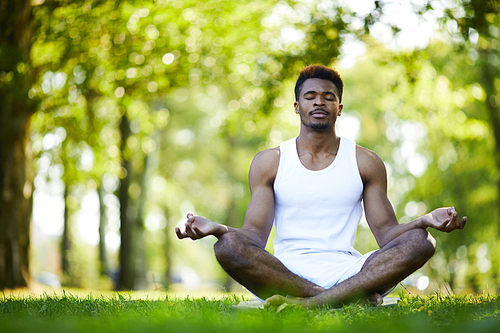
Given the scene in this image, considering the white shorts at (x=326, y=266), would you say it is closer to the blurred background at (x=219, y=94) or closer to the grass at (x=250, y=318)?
the grass at (x=250, y=318)

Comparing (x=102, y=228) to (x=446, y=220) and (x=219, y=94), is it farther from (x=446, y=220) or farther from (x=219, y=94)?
(x=446, y=220)

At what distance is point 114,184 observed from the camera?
1800 centimetres

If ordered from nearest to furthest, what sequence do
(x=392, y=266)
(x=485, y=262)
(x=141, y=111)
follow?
(x=392, y=266) < (x=141, y=111) < (x=485, y=262)

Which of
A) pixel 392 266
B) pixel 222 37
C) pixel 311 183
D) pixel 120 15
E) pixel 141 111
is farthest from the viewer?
pixel 141 111

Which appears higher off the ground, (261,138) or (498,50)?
(498,50)

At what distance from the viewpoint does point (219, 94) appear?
2108 cm

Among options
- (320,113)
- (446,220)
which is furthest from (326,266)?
(320,113)

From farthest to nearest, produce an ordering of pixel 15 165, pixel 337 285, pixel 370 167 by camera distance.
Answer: pixel 15 165 < pixel 370 167 < pixel 337 285

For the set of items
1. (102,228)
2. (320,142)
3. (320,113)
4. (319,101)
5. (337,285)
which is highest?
(319,101)

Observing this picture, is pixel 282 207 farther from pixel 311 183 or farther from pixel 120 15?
pixel 120 15

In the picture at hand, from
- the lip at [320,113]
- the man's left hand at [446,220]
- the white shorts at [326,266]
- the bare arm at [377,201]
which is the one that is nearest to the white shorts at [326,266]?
the white shorts at [326,266]

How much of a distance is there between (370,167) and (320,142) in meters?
0.56

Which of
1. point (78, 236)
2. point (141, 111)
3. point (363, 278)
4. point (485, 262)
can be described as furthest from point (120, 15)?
point (78, 236)

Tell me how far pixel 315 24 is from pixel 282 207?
4992 mm
